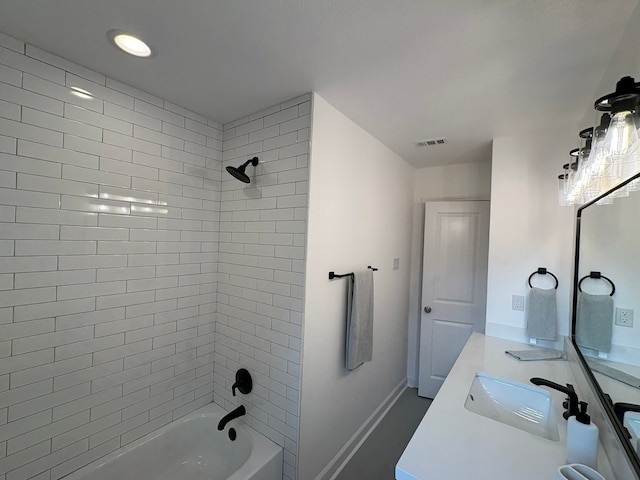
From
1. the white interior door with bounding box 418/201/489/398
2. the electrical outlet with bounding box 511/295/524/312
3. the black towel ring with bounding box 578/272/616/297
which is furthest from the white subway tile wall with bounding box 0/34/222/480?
the white interior door with bounding box 418/201/489/398

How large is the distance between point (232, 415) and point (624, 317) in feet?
6.58

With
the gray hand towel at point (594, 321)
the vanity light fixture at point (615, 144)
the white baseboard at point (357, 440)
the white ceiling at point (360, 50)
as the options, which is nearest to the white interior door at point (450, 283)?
the white baseboard at point (357, 440)

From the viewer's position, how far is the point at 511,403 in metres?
1.40

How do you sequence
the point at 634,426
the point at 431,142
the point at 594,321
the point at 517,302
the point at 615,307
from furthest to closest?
the point at 431,142, the point at 517,302, the point at 594,321, the point at 615,307, the point at 634,426

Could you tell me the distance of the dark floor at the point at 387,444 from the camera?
192 centimetres

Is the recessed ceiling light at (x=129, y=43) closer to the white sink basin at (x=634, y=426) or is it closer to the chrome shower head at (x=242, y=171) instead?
the chrome shower head at (x=242, y=171)

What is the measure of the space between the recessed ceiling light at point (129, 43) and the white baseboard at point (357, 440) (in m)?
2.56

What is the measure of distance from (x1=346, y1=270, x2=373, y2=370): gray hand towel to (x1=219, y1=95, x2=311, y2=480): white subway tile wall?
45 cm

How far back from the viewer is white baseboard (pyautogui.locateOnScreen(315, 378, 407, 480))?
184 centimetres

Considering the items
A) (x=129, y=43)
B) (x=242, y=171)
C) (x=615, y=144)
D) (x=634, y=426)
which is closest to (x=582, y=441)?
(x=634, y=426)

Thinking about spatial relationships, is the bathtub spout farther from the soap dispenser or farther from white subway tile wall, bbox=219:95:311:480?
the soap dispenser

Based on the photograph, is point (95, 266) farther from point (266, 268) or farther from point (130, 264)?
point (266, 268)

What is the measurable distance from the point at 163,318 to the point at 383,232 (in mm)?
1841

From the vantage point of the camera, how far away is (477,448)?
0.94 m
